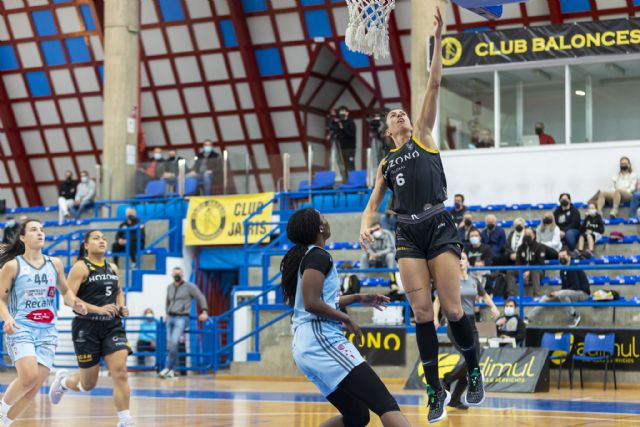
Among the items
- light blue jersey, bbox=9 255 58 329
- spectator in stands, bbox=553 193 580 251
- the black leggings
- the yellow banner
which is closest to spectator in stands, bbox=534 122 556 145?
spectator in stands, bbox=553 193 580 251

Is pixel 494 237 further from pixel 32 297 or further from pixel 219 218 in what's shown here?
pixel 32 297

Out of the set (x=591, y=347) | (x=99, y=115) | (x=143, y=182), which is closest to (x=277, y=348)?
(x=591, y=347)

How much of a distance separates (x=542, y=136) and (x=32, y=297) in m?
18.6

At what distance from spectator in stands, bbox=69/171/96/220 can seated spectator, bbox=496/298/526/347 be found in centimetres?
1586

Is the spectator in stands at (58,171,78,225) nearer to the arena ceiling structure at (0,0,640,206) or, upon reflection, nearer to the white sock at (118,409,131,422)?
the arena ceiling structure at (0,0,640,206)

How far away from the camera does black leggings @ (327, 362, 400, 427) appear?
7.48 m

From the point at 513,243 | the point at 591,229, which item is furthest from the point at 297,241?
the point at 591,229

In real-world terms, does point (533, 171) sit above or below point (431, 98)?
below

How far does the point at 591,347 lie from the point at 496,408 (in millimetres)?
4556

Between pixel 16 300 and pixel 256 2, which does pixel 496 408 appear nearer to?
pixel 16 300

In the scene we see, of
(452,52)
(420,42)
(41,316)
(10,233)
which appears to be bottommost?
(41,316)

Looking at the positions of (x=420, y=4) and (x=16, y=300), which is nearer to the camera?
(x=16, y=300)

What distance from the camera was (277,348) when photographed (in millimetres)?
22359

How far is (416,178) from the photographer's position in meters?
9.06
